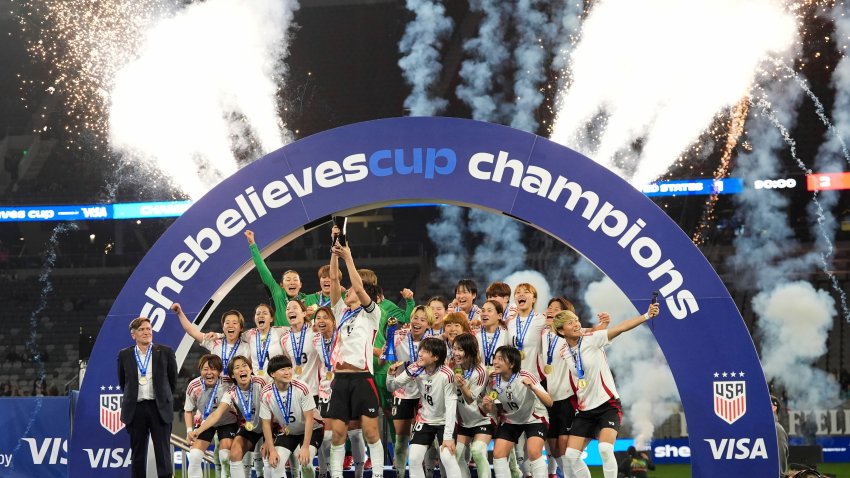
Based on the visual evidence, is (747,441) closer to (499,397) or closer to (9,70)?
(499,397)

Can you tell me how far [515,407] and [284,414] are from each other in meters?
2.19

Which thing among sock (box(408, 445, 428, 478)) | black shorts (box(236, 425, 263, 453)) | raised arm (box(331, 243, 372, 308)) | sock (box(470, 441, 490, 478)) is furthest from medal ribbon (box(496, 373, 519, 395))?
black shorts (box(236, 425, 263, 453))

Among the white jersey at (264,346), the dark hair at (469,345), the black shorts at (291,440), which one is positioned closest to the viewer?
the dark hair at (469,345)

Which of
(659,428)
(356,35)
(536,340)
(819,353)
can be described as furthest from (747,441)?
(356,35)

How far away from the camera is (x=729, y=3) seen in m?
27.4

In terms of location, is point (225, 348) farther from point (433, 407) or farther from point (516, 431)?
point (516, 431)

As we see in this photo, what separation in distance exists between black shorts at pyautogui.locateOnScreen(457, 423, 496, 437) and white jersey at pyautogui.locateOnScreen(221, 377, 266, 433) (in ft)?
6.48

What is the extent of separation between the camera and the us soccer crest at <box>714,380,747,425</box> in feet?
33.3

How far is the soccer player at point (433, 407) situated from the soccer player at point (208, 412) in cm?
186

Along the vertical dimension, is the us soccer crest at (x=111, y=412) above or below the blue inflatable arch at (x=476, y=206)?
below

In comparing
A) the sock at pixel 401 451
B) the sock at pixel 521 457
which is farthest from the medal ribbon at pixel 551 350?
the sock at pixel 401 451

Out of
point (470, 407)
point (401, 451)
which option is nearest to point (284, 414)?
point (401, 451)

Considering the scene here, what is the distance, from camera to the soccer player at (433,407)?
31.1ft

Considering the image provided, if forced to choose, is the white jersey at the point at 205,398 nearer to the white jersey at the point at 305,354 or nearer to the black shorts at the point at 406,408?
the white jersey at the point at 305,354
